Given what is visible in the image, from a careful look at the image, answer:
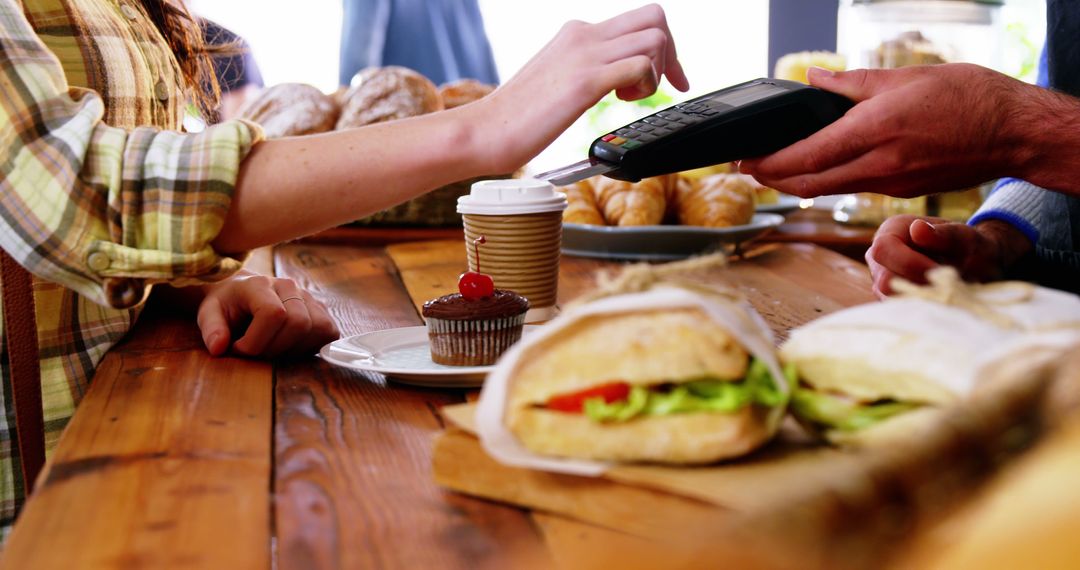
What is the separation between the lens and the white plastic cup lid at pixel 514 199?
4.20 feet

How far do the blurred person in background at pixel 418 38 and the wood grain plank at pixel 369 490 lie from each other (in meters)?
3.25

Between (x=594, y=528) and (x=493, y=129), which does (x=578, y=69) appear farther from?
(x=594, y=528)

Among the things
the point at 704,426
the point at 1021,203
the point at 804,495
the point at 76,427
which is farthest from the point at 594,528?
the point at 1021,203

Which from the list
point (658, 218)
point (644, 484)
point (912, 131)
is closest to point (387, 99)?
point (658, 218)

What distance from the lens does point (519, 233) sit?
Answer: 4.22 feet

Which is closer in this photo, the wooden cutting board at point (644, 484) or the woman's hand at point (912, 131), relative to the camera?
the wooden cutting board at point (644, 484)

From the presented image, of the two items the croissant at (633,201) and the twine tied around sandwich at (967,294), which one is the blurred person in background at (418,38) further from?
the twine tied around sandwich at (967,294)

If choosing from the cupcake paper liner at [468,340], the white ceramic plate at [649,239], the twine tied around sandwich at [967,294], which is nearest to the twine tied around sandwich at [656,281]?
the twine tied around sandwich at [967,294]

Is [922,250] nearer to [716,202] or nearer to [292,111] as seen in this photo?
[716,202]

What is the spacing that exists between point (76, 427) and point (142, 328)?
1.48 feet

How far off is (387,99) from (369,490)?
5.36 ft

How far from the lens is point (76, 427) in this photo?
0.80m

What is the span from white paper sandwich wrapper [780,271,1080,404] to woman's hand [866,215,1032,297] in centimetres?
64

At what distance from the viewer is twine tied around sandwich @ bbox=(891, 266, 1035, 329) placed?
581mm
